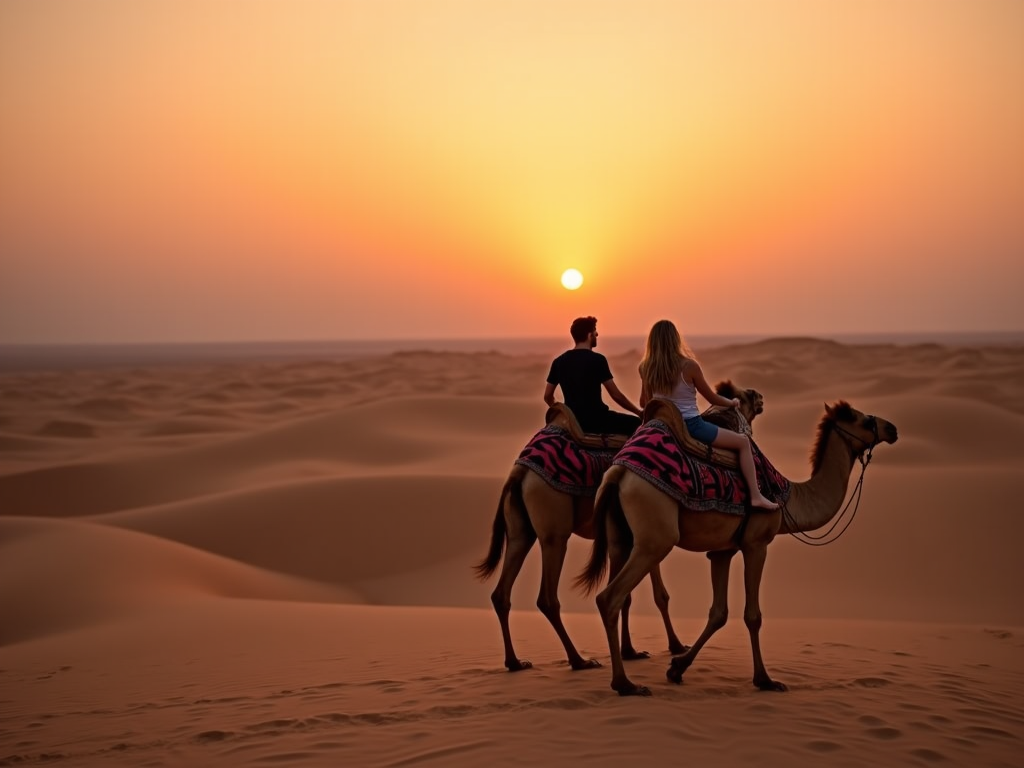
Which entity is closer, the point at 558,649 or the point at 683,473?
the point at 683,473

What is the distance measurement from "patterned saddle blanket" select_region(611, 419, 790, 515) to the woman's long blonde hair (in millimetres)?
326

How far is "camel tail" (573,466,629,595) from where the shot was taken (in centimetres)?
834

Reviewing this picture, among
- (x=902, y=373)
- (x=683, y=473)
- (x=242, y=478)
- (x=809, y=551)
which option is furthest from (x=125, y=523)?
(x=902, y=373)

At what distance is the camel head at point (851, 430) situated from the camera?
30.5 ft

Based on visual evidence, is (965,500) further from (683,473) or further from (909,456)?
(683,473)

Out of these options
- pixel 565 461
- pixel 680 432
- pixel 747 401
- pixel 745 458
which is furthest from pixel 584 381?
pixel 745 458

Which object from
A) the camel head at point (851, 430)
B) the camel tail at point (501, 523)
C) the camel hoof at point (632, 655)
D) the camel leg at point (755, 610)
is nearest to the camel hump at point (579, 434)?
the camel tail at point (501, 523)

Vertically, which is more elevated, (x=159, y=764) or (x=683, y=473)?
(x=683, y=473)

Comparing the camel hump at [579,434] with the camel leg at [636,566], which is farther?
the camel hump at [579,434]

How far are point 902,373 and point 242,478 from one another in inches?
1277

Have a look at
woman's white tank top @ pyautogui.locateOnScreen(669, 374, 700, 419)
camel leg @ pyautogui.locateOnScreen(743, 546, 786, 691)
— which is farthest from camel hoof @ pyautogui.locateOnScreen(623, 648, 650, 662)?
woman's white tank top @ pyautogui.locateOnScreen(669, 374, 700, 419)

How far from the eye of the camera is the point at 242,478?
29094 mm

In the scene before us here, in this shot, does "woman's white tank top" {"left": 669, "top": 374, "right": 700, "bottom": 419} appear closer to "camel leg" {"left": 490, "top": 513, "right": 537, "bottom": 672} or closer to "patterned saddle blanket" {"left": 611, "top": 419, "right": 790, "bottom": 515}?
"patterned saddle blanket" {"left": 611, "top": 419, "right": 790, "bottom": 515}

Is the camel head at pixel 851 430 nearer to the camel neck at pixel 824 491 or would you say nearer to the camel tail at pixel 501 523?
the camel neck at pixel 824 491
